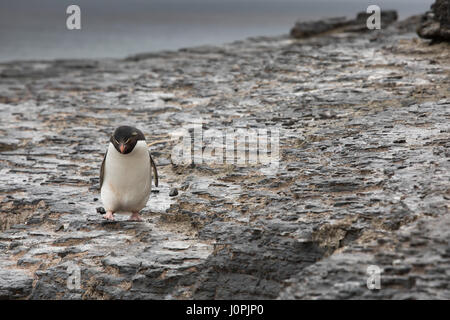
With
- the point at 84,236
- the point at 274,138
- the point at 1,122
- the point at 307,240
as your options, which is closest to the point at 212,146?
the point at 274,138

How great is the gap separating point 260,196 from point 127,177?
1180 millimetres

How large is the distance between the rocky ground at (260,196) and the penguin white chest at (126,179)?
0.21 meters

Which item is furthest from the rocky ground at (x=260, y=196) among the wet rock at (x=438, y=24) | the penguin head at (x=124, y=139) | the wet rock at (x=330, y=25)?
the wet rock at (x=330, y=25)

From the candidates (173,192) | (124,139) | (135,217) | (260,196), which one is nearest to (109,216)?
(135,217)

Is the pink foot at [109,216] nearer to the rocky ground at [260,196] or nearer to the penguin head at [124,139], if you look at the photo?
the rocky ground at [260,196]

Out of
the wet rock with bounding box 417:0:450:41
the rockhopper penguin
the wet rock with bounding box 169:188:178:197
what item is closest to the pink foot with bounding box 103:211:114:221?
the rockhopper penguin

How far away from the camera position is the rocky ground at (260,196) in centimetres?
418

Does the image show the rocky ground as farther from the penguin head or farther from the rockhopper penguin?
the penguin head

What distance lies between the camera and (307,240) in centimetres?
446

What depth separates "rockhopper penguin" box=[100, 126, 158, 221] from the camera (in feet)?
17.3

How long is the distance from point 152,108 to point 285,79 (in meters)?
Result: 2.13

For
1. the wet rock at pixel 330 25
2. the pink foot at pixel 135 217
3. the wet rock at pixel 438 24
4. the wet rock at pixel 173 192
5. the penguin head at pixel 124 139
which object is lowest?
the pink foot at pixel 135 217

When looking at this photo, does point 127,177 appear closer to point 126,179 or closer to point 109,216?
point 126,179

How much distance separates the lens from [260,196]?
5387 mm
